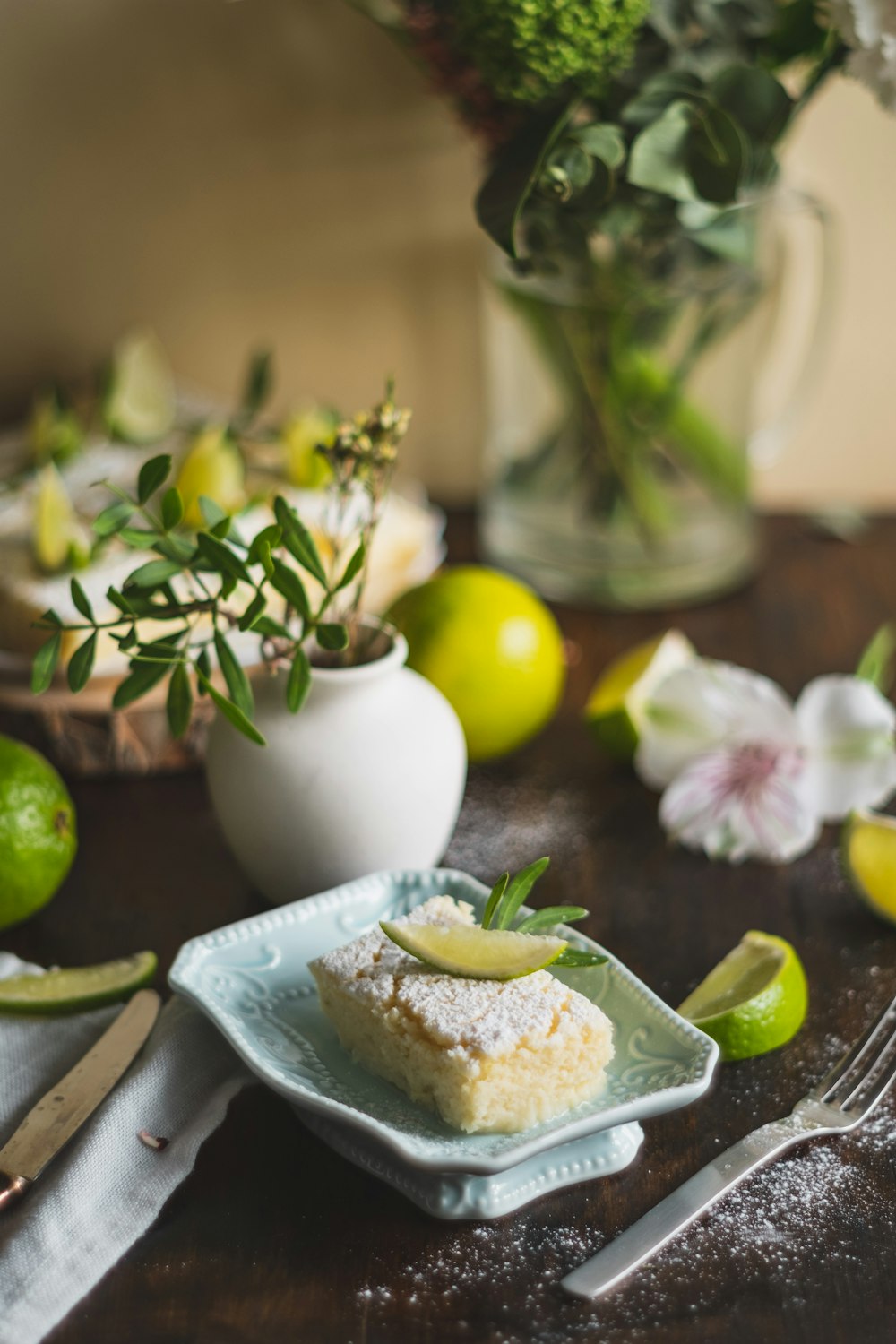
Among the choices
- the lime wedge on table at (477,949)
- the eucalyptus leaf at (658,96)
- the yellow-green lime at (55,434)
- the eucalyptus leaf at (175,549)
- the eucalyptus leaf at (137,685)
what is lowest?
the lime wedge on table at (477,949)

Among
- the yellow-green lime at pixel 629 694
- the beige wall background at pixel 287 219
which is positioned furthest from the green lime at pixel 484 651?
the beige wall background at pixel 287 219

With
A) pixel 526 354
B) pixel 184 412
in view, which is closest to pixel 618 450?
pixel 526 354

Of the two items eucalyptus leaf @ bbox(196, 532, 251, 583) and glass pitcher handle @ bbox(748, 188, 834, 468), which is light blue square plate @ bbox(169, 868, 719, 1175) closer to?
eucalyptus leaf @ bbox(196, 532, 251, 583)

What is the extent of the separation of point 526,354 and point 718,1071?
762 mm

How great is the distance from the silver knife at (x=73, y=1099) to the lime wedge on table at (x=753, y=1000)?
1.01 ft

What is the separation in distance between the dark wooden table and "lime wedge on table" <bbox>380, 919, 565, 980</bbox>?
0.11 meters

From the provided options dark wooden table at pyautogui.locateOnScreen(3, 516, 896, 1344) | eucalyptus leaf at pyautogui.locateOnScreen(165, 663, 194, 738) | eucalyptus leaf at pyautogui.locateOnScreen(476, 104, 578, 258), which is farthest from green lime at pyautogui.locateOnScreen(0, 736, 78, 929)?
eucalyptus leaf at pyautogui.locateOnScreen(476, 104, 578, 258)

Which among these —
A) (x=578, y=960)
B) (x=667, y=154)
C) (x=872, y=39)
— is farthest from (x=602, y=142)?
(x=578, y=960)

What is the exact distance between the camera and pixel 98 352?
149cm

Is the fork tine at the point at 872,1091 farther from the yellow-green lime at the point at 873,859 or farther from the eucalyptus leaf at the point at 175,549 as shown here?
the eucalyptus leaf at the point at 175,549

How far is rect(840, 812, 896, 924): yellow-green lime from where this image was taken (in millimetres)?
834

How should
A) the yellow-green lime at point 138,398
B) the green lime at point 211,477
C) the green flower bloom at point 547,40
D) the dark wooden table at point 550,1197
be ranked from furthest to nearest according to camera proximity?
the yellow-green lime at point 138,398
the green lime at point 211,477
the green flower bloom at point 547,40
the dark wooden table at point 550,1197

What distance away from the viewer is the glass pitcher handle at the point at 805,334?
45.7 inches

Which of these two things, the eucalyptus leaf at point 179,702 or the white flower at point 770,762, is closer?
the eucalyptus leaf at point 179,702
